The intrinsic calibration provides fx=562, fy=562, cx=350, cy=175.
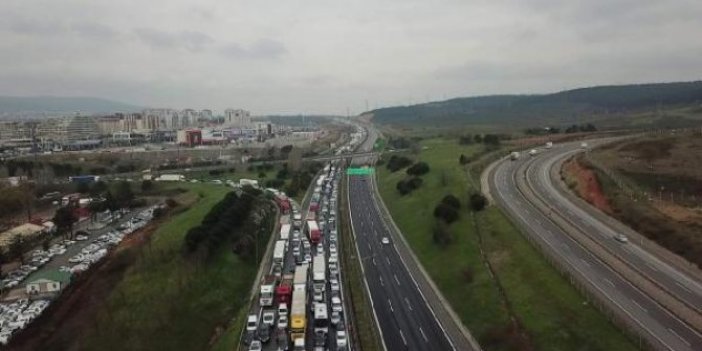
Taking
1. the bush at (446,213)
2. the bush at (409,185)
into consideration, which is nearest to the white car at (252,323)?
the bush at (446,213)

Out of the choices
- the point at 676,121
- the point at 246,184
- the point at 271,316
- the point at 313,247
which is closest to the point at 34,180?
the point at 246,184

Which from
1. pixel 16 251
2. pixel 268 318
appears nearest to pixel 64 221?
pixel 16 251

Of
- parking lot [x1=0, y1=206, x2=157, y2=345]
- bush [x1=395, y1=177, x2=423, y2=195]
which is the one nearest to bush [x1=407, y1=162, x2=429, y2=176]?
bush [x1=395, y1=177, x2=423, y2=195]

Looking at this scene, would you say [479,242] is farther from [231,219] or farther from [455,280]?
[231,219]

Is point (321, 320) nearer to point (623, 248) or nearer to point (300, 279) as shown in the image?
point (300, 279)

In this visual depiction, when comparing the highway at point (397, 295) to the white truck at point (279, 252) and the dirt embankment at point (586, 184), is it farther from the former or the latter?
the dirt embankment at point (586, 184)

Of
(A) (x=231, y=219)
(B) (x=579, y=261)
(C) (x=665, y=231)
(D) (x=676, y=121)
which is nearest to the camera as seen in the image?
(B) (x=579, y=261)
